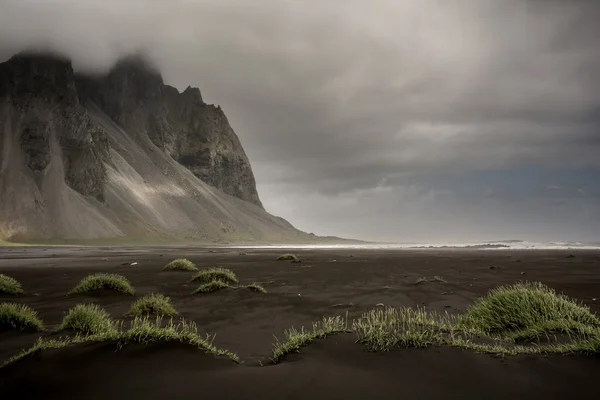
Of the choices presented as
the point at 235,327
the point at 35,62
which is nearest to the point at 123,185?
the point at 35,62

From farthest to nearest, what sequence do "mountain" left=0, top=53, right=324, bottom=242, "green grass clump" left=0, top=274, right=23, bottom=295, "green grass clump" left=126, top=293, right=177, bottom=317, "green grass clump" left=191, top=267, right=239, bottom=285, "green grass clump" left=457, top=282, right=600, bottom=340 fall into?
"mountain" left=0, top=53, right=324, bottom=242 → "green grass clump" left=191, top=267, right=239, bottom=285 → "green grass clump" left=0, top=274, right=23, bottom=295 → "green grass clump" left=126, top=293, right=177, bottom=317 → "green grass clump" left=457, top=282, right=600, bottom=340

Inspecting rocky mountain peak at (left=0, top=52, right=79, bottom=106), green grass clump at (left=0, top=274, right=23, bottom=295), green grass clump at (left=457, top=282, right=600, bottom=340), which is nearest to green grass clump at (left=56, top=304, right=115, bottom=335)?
green grass clump at (left=457, top=282, right=600, bottom=340)

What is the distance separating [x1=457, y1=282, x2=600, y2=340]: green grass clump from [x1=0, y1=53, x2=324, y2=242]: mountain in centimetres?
11205

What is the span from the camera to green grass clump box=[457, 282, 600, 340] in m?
9.90

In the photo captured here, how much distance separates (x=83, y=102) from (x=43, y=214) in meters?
76.2

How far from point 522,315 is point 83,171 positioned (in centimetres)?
13290

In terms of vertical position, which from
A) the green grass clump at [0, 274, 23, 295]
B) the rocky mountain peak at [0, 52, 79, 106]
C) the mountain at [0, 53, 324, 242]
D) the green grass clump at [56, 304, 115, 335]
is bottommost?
the green grass clump at [0, 274, 23, 295]

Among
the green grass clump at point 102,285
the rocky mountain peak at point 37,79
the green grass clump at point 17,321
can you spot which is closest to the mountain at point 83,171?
the rocky mountain peak at point 37,79

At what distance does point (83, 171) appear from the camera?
122000 millimetres

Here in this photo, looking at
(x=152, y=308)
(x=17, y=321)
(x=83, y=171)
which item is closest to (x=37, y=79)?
(x=83, y=171)

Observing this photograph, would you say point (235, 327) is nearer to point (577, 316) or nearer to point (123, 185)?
point (577, 316)

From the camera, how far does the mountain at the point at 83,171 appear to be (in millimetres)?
106512

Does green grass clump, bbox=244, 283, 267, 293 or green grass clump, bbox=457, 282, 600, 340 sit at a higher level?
green grass clump, bbox=457, 282, 600, 340

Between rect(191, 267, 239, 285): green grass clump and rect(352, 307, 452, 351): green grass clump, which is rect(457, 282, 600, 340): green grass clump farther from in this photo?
rect(191, 267, 239, 285): green grass clump
